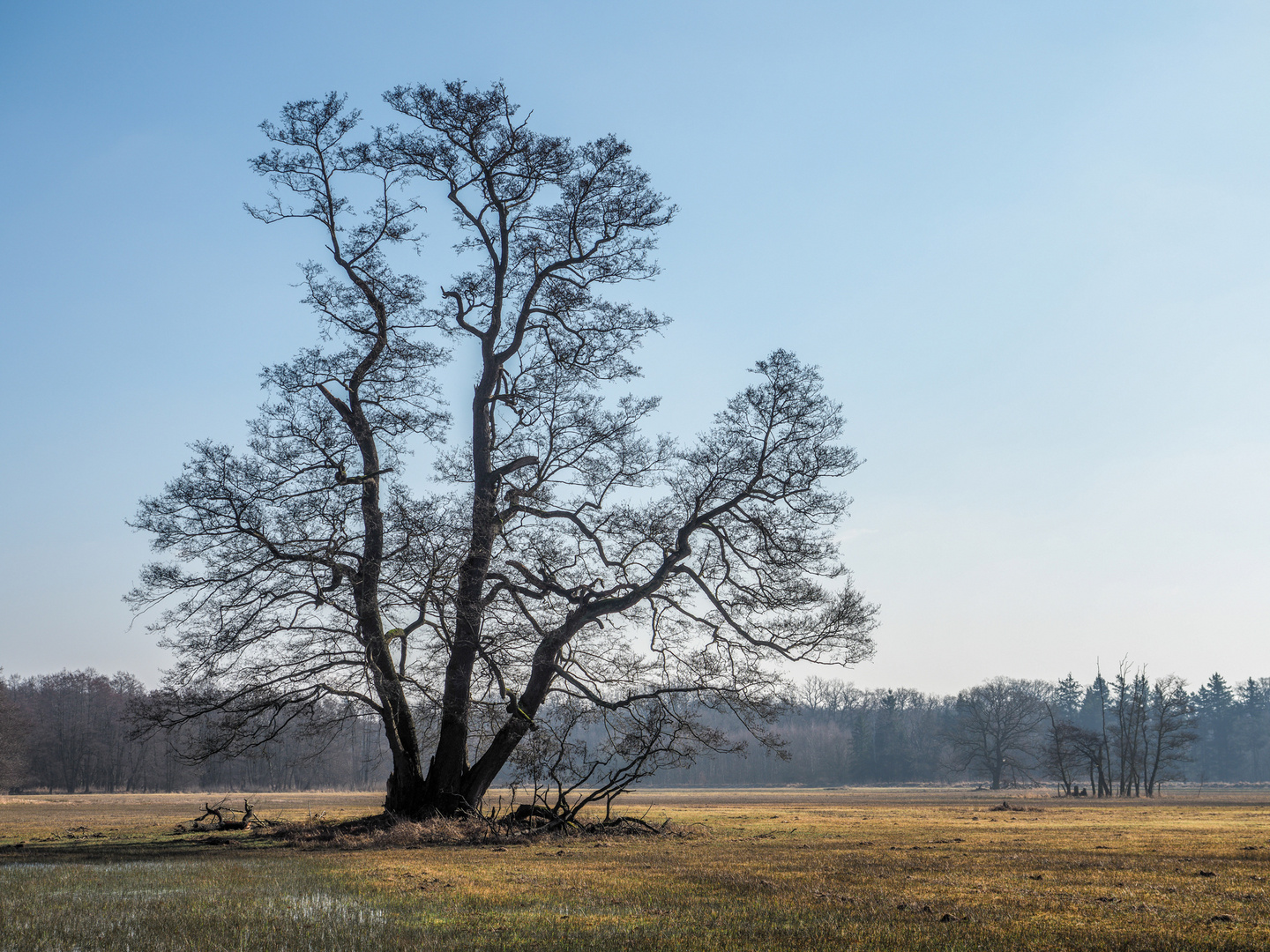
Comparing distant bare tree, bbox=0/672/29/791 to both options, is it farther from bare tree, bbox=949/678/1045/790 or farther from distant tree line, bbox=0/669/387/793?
bare tree, bbox=949/678/1045/790

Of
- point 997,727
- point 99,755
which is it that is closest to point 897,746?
point 997,727

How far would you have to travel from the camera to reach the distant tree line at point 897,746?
249ft

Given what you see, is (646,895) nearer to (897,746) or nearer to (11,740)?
(11,740)

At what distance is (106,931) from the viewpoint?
25.6 ft

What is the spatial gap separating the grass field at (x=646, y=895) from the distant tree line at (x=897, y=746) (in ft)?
138

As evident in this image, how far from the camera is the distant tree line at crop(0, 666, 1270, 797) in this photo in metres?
75.8

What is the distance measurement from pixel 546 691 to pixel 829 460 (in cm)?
908

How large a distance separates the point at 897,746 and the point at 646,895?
384ft

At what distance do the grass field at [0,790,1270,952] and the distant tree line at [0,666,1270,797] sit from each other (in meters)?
42.2

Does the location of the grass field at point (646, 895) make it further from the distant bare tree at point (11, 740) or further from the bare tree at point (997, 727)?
the bare tree at point (997, 727)

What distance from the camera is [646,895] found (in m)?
10.3

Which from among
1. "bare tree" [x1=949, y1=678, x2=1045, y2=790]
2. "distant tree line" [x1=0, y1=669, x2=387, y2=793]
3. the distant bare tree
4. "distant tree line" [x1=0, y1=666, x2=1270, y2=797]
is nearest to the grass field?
"distant tree line" [x1=0, y1=666, x2=1270, y2=797]

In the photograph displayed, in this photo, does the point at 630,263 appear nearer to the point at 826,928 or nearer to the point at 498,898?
the point at 498,898

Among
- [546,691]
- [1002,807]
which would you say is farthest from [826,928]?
[1002,807]
